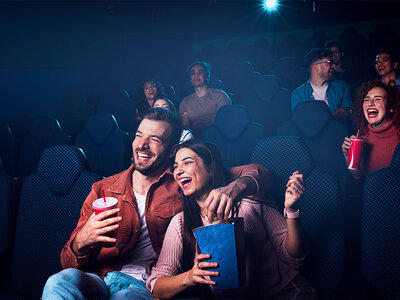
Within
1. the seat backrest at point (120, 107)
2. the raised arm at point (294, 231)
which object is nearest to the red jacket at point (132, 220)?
the raised arm at point (294, 231)

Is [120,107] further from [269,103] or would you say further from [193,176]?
[193,176]

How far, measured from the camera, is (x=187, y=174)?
0.99 meters

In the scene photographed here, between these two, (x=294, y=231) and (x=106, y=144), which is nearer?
(x=294, y=231)

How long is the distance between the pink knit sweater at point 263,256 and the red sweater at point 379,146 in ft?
1.89

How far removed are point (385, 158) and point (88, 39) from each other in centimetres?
460

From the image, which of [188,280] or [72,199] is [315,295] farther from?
[72,199]

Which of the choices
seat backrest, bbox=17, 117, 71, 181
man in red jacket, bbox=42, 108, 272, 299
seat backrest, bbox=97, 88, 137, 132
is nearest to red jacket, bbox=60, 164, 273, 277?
man in red jacket, bbox=42, 108, 272, 299

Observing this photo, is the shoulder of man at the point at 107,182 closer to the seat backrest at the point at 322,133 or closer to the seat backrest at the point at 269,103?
the seat backrest at the point at 322,133

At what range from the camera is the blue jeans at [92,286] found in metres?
0.89

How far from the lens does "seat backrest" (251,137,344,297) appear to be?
962 millimetres

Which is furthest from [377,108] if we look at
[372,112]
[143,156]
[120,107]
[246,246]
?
[120,107]

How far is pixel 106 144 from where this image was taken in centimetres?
208

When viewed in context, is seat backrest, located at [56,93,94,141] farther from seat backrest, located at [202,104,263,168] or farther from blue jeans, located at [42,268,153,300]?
blue jeans, located at [42,268,153,300]

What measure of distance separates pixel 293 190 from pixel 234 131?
2.49ft
